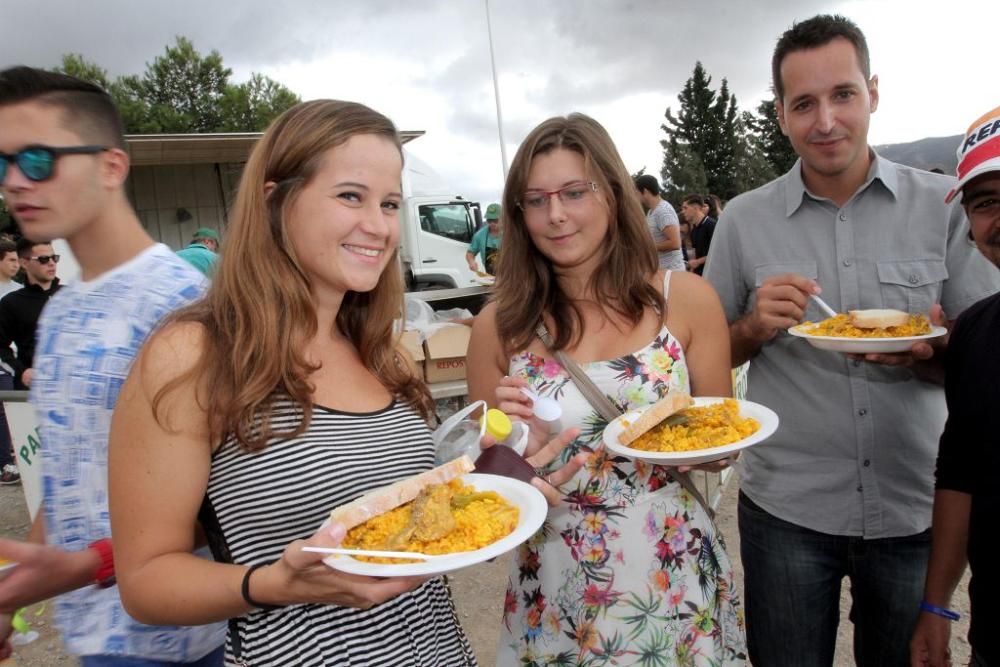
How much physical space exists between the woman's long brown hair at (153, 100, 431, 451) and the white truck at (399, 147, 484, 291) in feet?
45.9

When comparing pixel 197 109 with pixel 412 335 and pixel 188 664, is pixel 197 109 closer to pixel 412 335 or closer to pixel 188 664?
pixel 412 335

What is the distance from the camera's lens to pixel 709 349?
2254mm

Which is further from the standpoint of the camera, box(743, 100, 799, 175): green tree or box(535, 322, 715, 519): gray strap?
box(743, 100, 799, 175): green tree

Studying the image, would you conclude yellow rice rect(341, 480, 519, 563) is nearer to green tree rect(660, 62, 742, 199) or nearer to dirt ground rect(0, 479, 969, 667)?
dirt ground rect(0, 479, 969, 667)

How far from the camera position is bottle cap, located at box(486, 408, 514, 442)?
5.83 feet

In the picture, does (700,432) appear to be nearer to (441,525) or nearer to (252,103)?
(441,525)

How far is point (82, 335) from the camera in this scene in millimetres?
1765

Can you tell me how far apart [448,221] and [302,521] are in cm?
1508

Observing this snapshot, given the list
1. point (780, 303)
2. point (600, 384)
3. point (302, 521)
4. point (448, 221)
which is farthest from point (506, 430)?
point (448, 221)

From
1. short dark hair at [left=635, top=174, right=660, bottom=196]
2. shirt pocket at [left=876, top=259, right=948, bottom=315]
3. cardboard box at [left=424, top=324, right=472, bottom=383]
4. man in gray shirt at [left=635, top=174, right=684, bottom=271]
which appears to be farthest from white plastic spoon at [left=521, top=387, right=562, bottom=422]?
short dark hair at [left=635, top=174, right=660, bottom=196]

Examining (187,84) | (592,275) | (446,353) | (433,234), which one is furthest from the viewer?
(187,84)

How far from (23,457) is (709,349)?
15.7 feet

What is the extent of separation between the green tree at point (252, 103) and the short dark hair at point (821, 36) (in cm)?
5023

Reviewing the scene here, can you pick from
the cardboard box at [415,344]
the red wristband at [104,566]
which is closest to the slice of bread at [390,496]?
the red wristband at [104,566]
